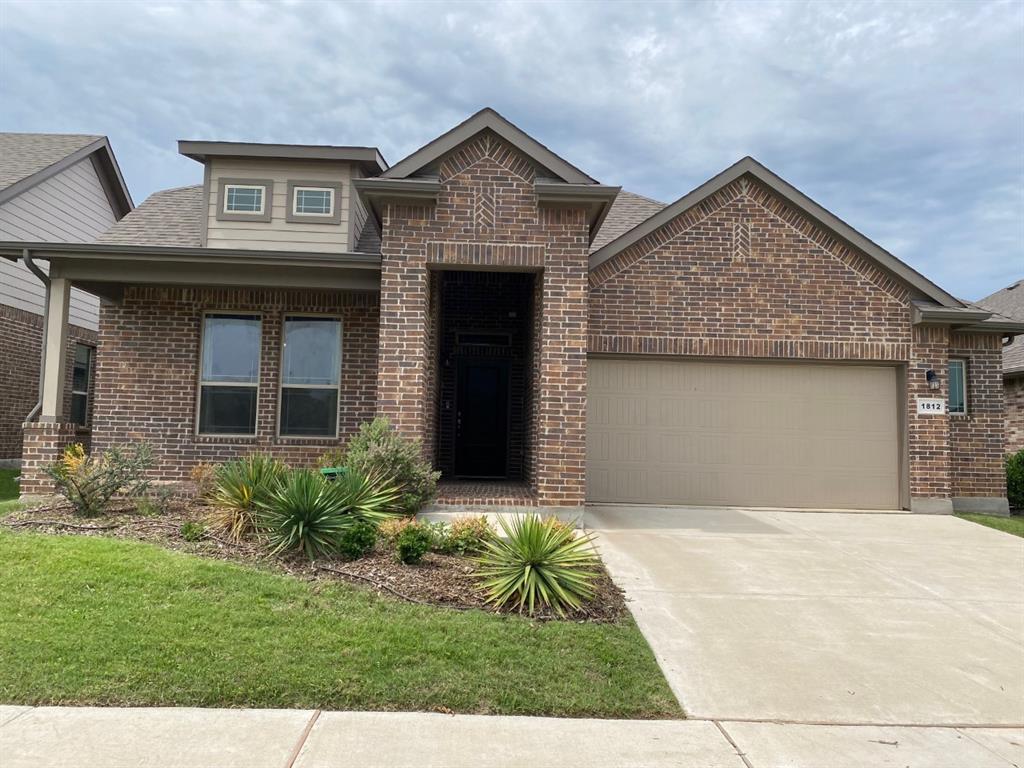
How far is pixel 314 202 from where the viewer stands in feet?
37.9

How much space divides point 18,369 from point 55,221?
3.66m

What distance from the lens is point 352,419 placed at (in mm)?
10891

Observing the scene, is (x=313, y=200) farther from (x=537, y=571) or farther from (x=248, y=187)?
(x=537, y=571)

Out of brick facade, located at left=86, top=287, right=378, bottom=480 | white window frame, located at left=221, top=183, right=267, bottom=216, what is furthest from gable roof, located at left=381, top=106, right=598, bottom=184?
white window frame, located at left=221, top=183, right=267, bottom=216

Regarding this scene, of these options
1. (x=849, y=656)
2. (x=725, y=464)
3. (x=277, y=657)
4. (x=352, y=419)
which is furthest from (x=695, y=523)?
(x=277, y=657)

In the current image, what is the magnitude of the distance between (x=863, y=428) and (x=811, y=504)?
1452mm

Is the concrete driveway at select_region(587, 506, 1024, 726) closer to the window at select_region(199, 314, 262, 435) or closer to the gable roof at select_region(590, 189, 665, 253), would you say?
the gable roof at select_region(590, 189, 665, 253)

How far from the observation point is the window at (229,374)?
428 inches

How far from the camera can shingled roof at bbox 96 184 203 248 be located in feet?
36.7

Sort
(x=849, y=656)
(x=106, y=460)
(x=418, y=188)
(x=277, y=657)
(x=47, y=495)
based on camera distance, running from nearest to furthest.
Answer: (x=277, y=657) < (x=849, y=656) < (x=106, y=460) < (x=418, y=188) < (x=47, y=495)

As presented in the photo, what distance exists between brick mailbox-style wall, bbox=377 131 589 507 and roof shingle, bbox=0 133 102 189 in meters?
10.7

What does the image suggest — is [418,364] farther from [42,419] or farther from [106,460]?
[42,419]

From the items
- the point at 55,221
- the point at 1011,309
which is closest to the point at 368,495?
the point at 55,221

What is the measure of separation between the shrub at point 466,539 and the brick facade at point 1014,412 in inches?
533
